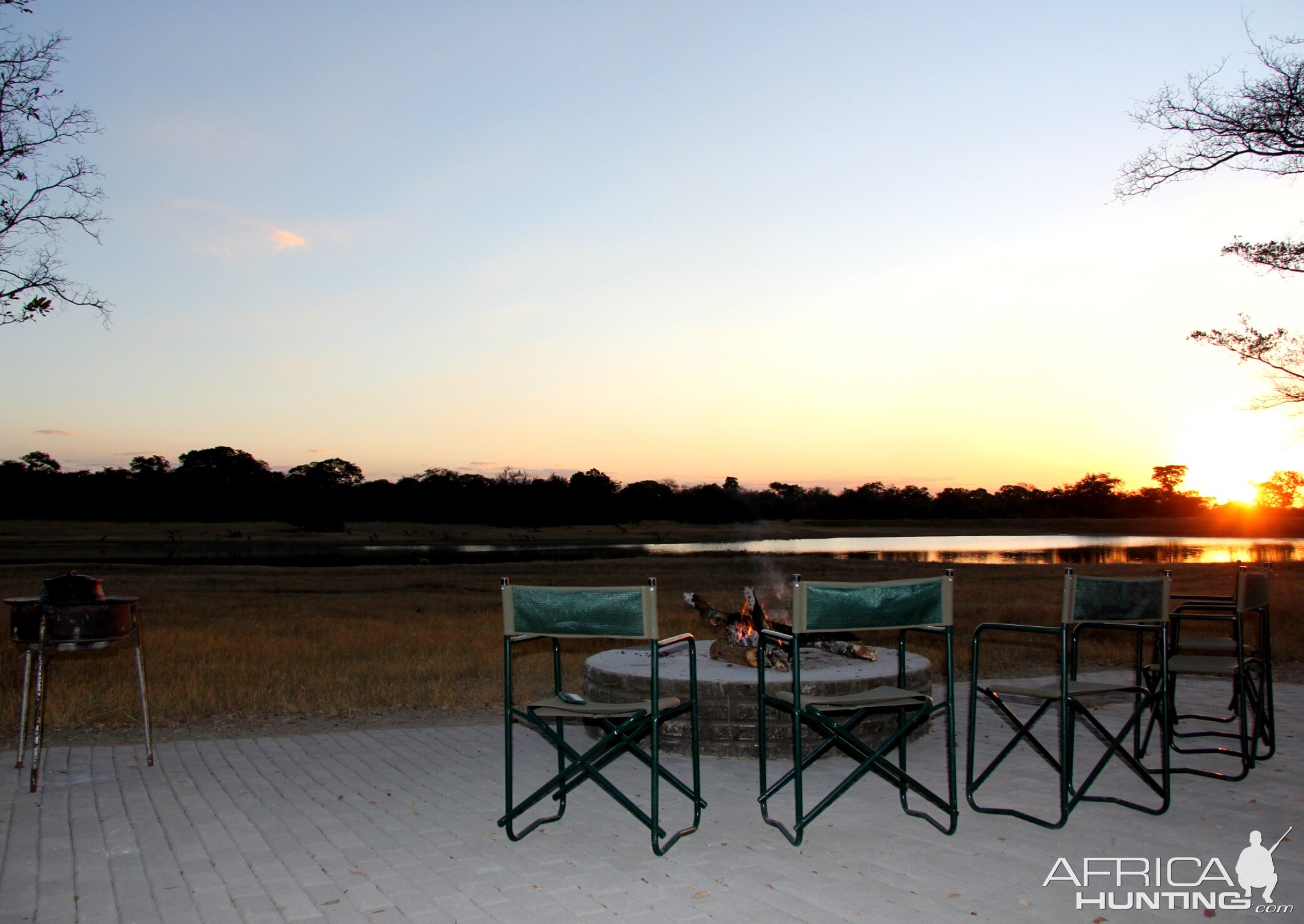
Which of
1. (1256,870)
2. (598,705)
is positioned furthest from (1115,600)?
(598,705)

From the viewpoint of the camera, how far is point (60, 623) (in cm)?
568

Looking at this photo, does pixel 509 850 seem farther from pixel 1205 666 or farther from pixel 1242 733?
pixel 1205 666

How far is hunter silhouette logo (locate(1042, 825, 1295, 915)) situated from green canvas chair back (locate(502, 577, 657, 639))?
1982mm

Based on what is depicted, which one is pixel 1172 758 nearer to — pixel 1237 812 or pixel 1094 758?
pixel 1094 758

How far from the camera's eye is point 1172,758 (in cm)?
628

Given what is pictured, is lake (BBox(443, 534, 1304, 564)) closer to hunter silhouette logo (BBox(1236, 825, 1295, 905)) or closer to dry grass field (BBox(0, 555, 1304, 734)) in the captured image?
dry grass field (BBox(0, 555, 1304, 734))

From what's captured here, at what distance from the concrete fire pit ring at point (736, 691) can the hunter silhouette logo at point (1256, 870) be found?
2.40m

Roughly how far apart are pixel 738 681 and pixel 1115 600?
7.89ft

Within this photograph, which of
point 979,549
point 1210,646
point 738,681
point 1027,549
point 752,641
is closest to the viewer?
point 738,681

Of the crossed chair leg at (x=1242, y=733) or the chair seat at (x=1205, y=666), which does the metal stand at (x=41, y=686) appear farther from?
the chair seat at (x=1205, y=666)

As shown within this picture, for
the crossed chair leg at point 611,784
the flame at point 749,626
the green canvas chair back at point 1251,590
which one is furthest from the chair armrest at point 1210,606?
the crossed chair leg at point 611,784

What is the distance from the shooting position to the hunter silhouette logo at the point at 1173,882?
3.70m

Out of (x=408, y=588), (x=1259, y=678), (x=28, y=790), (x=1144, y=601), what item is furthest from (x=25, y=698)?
(x=408, y=588)

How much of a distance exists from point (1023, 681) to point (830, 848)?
614cm
